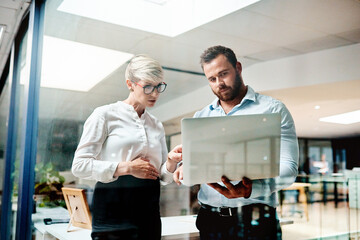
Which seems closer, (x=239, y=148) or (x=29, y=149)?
(x=239, y=148)

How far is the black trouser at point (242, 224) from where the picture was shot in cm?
114

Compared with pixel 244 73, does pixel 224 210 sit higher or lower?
lower

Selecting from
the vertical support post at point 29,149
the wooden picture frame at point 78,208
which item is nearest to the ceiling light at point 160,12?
the wooden picture frame at point 78,208

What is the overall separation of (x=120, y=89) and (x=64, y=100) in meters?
0.77

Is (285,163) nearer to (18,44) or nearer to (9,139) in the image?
(18,44)

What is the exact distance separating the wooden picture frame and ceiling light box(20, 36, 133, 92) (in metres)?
0.59

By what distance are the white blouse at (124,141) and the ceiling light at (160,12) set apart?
42 cm

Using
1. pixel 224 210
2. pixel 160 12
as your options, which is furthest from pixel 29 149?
pixel 224 210

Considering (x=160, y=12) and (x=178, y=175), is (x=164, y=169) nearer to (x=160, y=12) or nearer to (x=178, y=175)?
(x=178, y=175)

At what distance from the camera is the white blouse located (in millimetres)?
1587

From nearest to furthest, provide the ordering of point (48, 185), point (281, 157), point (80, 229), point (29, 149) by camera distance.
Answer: point (281, 157) < point (80, 229) < point (48, 185) < point (29, 149)

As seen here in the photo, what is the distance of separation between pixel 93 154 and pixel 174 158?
1.53ft

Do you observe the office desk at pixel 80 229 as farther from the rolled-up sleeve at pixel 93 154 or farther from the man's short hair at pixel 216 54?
the man's short hair at pixel 216 54

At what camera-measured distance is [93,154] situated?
1.67 m
